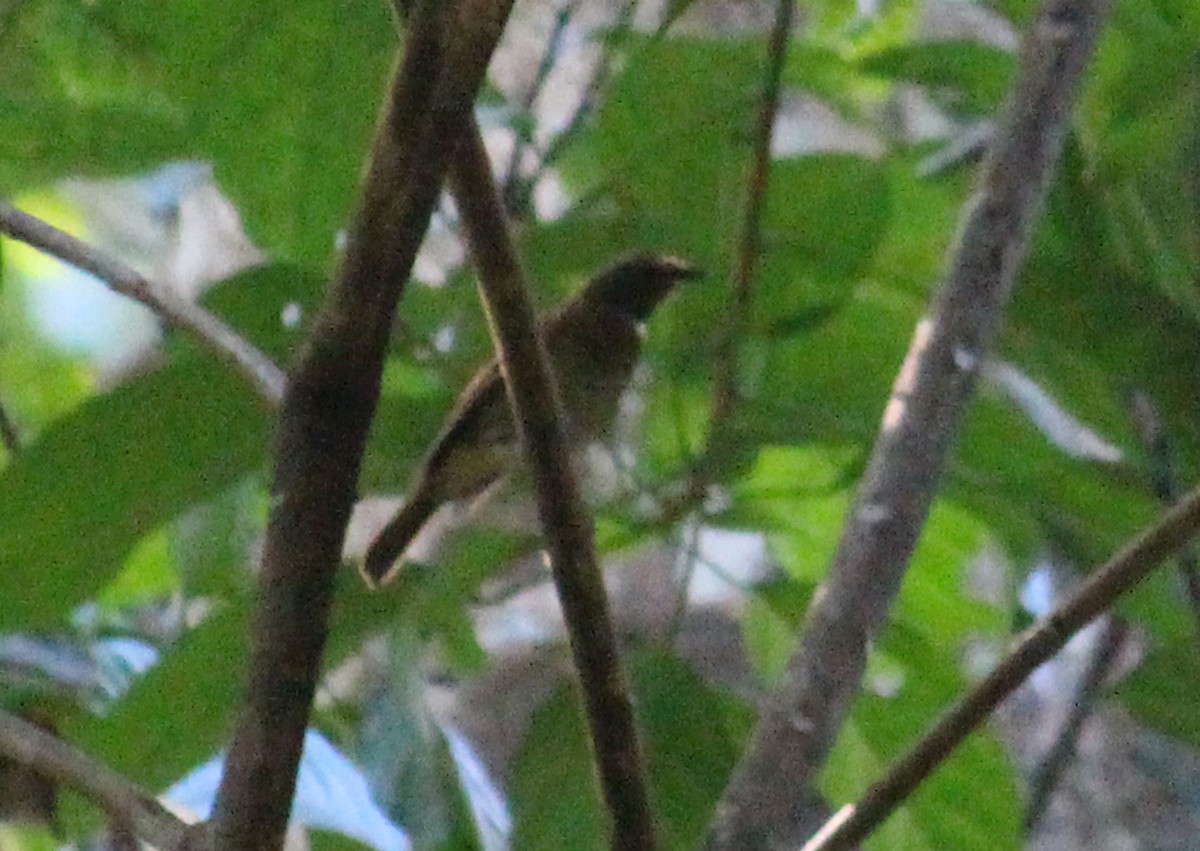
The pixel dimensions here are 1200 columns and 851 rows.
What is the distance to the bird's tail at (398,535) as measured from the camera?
1.18 metres

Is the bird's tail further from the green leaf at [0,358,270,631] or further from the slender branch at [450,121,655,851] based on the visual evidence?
the slender branch at [450,121,655,851]

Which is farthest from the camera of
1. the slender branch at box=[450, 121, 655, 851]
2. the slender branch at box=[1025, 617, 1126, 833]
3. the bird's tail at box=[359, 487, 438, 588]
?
the slender branch at box=[1025, 617, 1126, 833]

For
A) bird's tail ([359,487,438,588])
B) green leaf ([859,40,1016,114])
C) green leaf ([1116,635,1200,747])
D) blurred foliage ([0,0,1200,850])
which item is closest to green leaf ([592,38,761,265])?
blurred foliage ([0,0,1200,850])

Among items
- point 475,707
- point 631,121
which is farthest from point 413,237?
point 475,707

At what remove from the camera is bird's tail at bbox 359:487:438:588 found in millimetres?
1185

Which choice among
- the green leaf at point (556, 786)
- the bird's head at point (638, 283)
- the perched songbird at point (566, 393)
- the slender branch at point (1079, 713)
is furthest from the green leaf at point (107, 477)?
the slender branch at point (1079, 713)

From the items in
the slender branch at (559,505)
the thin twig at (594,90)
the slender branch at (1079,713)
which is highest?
the thin twig at (594,90)

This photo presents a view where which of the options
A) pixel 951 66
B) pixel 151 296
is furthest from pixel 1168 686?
pixel 151 296

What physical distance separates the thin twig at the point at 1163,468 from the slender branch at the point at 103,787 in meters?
0.73

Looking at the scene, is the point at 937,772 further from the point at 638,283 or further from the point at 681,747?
the point at 638,283

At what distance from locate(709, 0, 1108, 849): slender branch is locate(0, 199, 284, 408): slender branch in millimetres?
329

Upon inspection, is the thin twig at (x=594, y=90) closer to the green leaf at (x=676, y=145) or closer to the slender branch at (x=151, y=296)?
the green leaf at (x=676, y=145)

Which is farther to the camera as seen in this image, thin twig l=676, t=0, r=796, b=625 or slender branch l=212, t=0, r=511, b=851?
thin twig l=676, t=0, r=796, b=625

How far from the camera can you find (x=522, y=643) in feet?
6.73
